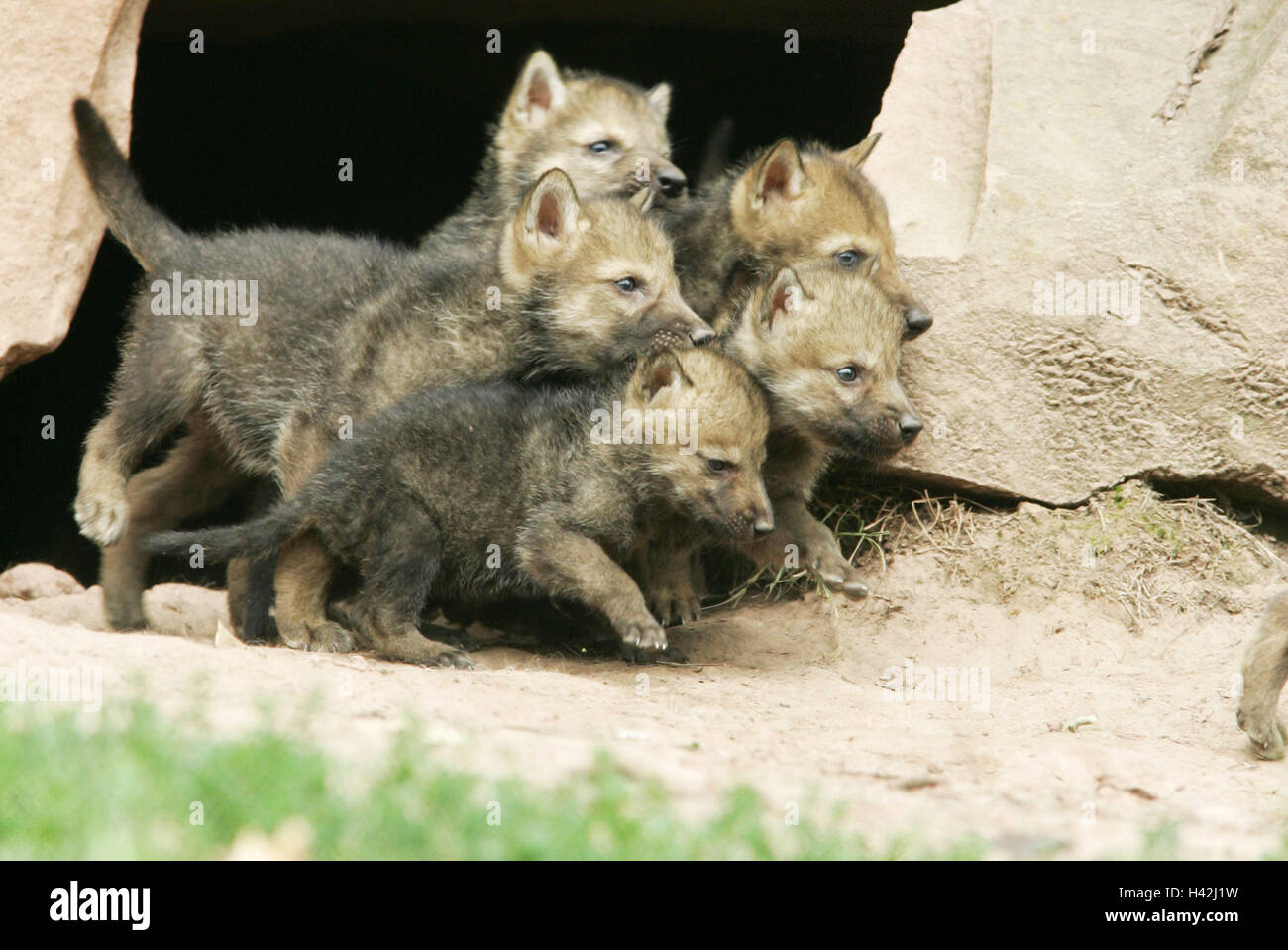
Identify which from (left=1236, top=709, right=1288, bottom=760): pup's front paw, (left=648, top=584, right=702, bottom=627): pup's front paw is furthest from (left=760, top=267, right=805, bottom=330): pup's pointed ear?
(left=1236, top=709, right=1288, bottom=760): pup's front paw

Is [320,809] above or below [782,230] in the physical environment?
below

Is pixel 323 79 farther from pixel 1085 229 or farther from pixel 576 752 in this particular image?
pixel 576 752

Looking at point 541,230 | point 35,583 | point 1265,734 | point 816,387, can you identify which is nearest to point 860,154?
point 816,387

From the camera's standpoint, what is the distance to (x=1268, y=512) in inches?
240

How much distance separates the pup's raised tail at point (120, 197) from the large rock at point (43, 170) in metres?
0.11

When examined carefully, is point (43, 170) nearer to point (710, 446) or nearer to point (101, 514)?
point (101, 514)

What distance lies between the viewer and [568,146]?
21.7 ft

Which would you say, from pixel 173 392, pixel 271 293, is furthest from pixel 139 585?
pixel 271 293

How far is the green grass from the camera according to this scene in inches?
103

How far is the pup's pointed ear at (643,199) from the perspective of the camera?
19.6 feet

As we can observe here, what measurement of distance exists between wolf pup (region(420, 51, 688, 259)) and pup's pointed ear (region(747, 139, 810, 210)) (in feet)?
1.96

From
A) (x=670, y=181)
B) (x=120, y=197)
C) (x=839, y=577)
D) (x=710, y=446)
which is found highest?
(x=670, y=181)

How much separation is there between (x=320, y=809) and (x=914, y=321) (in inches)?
134

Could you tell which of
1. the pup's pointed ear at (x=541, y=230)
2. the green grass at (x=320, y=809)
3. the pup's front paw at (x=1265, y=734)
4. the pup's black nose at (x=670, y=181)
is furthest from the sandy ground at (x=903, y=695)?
the pup's black nose at (x=670, y=181)
